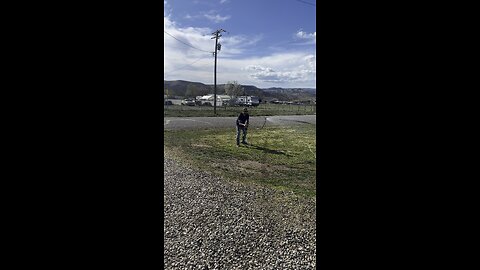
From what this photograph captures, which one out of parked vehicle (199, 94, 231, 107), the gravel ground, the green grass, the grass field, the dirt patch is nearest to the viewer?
the gravel ground

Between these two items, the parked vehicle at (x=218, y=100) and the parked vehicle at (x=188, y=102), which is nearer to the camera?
the parked vehicle at (x=188, y=102)

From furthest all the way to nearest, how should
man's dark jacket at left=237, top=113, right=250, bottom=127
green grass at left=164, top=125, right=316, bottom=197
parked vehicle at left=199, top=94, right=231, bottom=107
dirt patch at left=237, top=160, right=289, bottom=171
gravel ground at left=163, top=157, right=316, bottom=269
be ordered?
parked vehicle at left=199, top=94, right=231, bottom=107 → man's dark jacket at left=237, top=113, right=250, bottom=127 → dirt patch at left=237, top=160, right=289, bottom=171 → green grass at left=164, top=125, right=316, bottom=197 → gravel ground at left=163, top=157, right=316, bottom=269

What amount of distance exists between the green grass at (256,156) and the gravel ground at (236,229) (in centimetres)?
84

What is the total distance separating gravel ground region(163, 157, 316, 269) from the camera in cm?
364

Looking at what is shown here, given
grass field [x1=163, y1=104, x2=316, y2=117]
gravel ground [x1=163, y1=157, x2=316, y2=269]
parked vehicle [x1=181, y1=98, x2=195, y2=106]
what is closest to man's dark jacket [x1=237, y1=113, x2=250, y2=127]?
gravel ground [x1=163, y1=157, x2=316, y2=269]

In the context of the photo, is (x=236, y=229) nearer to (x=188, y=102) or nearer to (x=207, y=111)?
(x=207, y=111)

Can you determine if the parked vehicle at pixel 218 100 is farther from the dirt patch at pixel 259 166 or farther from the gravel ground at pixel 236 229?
the gravel ground at pixel 236 229

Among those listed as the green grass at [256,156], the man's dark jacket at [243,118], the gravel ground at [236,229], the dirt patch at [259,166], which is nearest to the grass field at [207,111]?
the green grass at [256,156]

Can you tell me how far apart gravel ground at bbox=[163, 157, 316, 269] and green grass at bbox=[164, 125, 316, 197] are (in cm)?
84

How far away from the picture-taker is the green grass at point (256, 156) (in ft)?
23.7

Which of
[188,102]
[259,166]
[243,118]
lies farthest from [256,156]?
[188,102]

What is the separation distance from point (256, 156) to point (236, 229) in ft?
16.6

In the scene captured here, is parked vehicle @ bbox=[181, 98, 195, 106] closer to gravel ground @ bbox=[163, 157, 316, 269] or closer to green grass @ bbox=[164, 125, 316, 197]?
green grass @ bbox=[164, 125, 316, 197]
